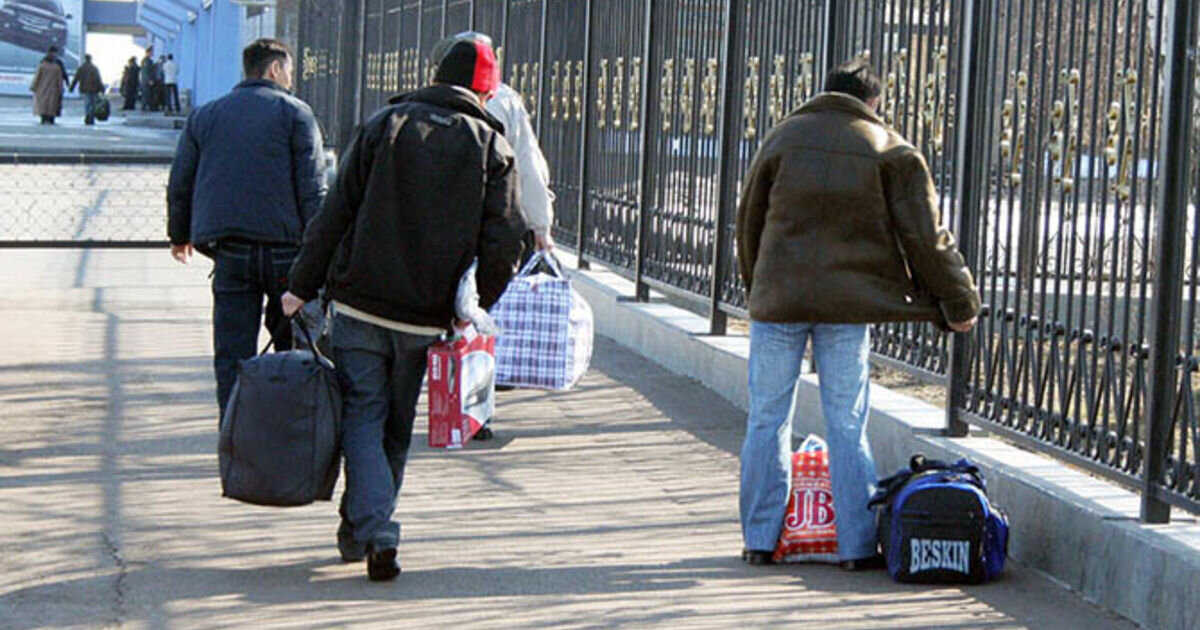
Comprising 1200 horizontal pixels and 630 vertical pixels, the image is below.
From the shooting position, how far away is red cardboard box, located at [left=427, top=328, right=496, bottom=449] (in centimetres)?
680

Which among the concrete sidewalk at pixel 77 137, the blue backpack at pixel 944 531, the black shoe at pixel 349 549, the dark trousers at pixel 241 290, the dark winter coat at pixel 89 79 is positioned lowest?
the black shoe at pixel 349 549

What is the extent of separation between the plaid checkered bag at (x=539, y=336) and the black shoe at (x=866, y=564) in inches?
114

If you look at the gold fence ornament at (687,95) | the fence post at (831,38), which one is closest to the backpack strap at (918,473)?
the fence post at (831,38)

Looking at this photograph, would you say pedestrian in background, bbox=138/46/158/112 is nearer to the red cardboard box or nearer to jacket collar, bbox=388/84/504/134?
the red cardboard box

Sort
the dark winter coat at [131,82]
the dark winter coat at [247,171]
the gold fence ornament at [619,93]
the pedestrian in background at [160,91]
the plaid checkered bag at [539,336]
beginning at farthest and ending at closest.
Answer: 1. the dark winter coat at [131,82]
2. the pedestrian in background at [160,91]
3. the gold fence ornament at [619,93]
4. the plaid checkered bag at [539,336]
5. the dark winter coat at [247,171]

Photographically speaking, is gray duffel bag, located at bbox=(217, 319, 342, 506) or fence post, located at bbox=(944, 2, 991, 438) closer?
gray duffel bag, located at bbox=(217, 319, 342, 506)

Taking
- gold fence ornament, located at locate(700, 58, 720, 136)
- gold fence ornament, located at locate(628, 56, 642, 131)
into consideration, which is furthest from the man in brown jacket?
gold fence ornament, located at locate(628, 56, 642, 131)

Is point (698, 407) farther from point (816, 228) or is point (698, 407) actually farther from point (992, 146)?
point (816, 228)

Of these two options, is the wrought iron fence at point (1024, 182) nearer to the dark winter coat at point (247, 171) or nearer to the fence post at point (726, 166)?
the fence post at point (726, 166)

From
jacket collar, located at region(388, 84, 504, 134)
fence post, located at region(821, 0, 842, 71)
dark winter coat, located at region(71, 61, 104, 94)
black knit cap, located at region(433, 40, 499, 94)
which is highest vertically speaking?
dark winter coat, located at region(71, 61, 104, 94)

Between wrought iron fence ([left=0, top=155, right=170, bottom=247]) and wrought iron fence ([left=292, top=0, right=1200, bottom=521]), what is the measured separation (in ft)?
16.4

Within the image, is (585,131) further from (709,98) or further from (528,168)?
(528,168)

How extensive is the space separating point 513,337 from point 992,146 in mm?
2564

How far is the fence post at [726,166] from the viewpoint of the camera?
11492 mm
